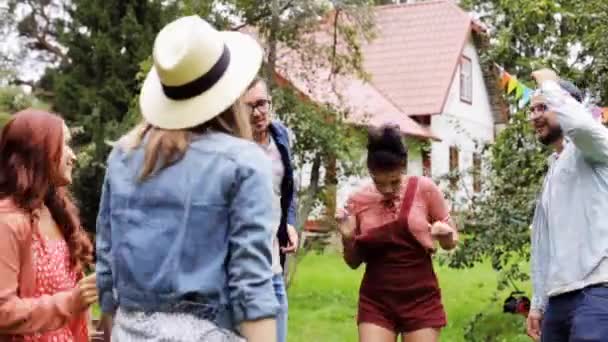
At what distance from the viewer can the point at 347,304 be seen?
12570 millimetres

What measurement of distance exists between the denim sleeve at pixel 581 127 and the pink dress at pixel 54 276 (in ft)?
7.61

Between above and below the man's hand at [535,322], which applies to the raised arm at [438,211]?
above

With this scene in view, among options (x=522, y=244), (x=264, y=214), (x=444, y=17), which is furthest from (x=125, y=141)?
(x=444, y=17)

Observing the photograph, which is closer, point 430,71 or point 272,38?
point 272,38

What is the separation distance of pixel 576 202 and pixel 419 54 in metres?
22.9

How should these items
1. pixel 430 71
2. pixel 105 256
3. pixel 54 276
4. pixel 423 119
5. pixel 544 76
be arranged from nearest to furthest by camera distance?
pixel 105 256
pixel 54 276
pixel 544 76
pixel 423 119
pixel 430 71

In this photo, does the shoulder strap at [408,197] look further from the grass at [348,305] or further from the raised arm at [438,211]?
the grass at [348,305]

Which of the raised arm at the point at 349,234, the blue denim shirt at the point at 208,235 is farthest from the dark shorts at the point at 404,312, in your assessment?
the blue denim shirt at the point at 208,235

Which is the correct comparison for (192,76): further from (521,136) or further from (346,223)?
(521,136)

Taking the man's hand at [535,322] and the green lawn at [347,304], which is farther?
the green lawn at [347,304]

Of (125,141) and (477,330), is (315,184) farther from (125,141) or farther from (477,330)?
(125,141)

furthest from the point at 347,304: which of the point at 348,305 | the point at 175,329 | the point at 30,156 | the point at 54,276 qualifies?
the point at 175,329

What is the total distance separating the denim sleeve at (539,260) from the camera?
189 inches

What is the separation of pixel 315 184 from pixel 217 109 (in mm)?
10658
